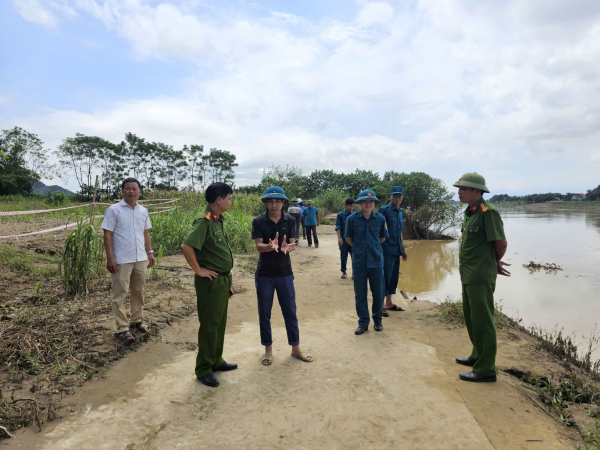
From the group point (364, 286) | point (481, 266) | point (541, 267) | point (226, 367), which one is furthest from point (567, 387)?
point (541, 267)

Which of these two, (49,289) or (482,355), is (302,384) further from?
(49,289)

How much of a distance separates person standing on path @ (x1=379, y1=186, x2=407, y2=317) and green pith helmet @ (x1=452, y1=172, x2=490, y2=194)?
1.71m

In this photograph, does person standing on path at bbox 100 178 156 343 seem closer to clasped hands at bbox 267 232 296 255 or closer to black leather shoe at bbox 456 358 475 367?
clasped hands at bbox 267 232 296 255

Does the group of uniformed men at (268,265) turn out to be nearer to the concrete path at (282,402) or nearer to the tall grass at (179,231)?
the concrete path at (282,402)

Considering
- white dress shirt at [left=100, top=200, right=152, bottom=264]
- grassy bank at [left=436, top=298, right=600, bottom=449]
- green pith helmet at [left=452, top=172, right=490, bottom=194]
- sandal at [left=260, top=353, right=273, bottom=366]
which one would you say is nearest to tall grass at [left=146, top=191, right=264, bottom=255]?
white dress shirt at [left=100, top=200, right=152, bottom=264]

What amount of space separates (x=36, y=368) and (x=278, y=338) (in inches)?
94.7

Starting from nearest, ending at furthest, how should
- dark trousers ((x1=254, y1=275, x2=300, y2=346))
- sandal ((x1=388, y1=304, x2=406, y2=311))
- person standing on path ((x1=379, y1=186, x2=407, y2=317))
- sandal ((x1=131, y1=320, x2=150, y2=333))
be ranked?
dark trousers ((x1=254, y1=275, x2=300, y2=346)), sandal ((x1=131, y1=320, x2=150, y2=333)), person standing on path ((x1=379, y1=186, x2=407, y2=317)), sandal ((x1=388, y1=304, x2=406, y2=311))

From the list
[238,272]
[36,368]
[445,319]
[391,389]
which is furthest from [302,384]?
[238,272]

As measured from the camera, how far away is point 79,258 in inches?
190

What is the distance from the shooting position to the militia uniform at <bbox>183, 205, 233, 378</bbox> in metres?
3.04

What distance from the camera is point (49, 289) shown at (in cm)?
496

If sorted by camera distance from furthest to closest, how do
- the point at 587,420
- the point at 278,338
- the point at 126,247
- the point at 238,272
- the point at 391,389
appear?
the point at 238,272
the point at 278,338
the point at 126,247
the point at 391,389
the point at 587,420

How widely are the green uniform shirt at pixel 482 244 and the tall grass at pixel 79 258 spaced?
188 inches

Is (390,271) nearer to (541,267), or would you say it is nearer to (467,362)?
(467,362)
